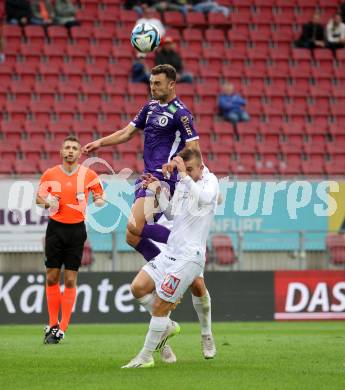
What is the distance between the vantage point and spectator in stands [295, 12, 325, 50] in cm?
2425

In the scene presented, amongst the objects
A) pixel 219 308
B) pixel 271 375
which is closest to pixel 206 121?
pixel 219 308

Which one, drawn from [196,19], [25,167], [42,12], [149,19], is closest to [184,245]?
[25,167]

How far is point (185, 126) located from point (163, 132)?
0.27 m

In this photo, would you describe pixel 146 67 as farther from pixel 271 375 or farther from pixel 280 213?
pixel 271 375

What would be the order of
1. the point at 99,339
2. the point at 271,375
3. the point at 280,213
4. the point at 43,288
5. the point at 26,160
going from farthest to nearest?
the point at 26,160, the point at 280,213, the point at 43,288, the point at 99,339, the point at 271,375

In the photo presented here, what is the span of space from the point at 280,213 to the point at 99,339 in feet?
20.1

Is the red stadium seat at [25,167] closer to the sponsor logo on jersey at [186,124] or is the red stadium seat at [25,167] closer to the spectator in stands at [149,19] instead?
the spectator in stands at [149,19]

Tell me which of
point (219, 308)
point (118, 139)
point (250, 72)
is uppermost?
point (250, 72)

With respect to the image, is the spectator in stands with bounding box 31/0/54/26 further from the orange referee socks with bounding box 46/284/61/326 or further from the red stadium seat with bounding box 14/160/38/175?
the orange referee socks with bounding box 46/284/61/326

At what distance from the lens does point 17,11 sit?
23.3m

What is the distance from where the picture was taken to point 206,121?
72.9ft

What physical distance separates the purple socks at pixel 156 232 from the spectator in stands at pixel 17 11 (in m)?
13.9

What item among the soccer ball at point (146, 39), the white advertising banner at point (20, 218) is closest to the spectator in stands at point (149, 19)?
the white advertising banner at point (20, 218)

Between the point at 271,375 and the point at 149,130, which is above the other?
the point at 149,130
